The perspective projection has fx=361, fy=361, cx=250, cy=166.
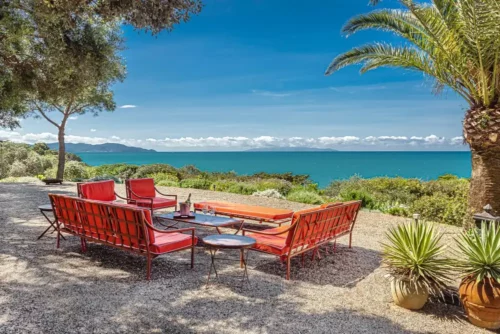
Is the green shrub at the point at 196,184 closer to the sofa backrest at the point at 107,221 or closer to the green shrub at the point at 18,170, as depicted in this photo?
the sofa backrest at the point at 107,221

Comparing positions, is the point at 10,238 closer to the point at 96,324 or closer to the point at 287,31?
the point at 96,324

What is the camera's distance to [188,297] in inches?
169

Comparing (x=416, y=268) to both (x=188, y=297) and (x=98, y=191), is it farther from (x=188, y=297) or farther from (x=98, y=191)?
(x=98, y=191)

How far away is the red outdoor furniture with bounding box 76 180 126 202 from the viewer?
786 centimetres

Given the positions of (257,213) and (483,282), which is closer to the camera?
(483,282)

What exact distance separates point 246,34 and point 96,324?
16.1 m

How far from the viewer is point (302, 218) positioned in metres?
5.03

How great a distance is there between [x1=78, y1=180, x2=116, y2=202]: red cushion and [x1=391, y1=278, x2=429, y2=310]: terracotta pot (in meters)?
6.50

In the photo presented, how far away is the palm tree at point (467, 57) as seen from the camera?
251 inches

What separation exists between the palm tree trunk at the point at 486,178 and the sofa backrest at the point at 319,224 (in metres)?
2.66

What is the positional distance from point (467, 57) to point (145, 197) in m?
7.78

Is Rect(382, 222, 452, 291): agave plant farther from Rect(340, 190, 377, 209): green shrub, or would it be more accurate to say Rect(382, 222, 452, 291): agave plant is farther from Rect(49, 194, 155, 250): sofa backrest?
Rect(340, 190, 377, 209): green shrub

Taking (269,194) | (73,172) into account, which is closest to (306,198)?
(269,194)

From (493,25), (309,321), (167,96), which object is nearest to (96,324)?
(309,321)
